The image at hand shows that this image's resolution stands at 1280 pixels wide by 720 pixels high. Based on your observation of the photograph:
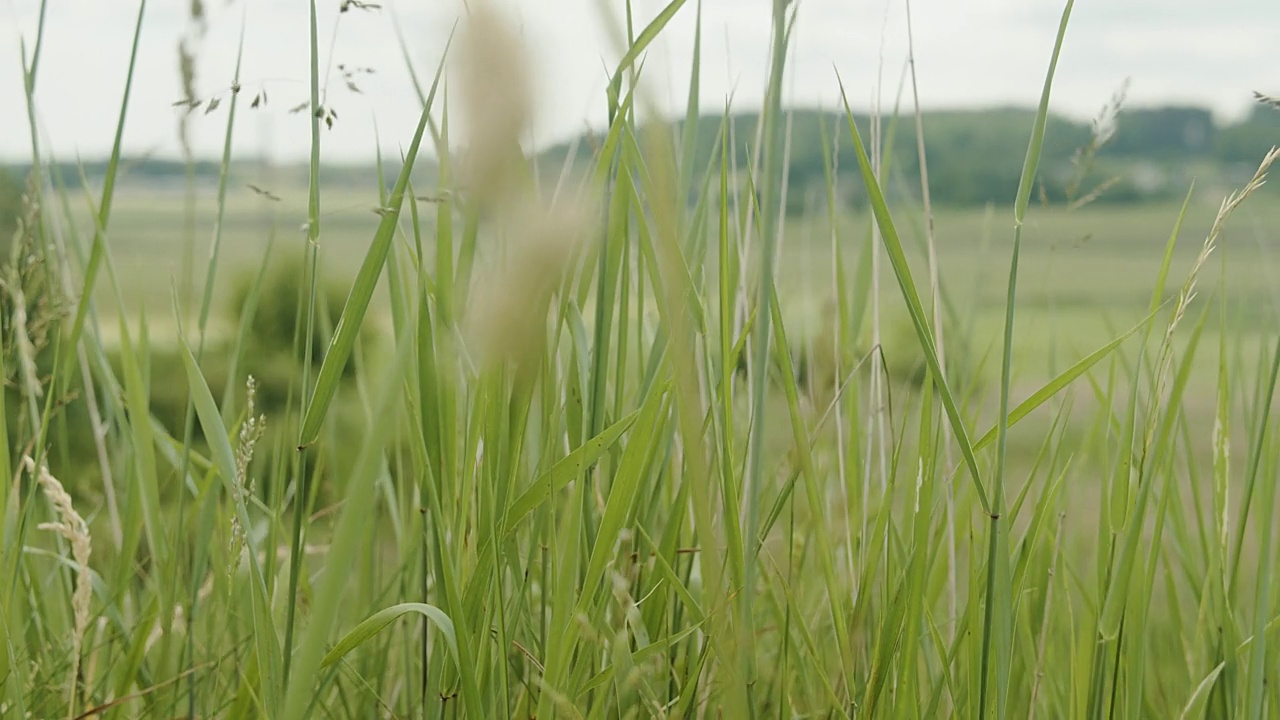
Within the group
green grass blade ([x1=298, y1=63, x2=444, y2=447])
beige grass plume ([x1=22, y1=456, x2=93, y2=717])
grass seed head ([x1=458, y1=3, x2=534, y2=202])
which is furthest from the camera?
beige grass plume ([x1=22, y1=456, x2=93, y2=717])

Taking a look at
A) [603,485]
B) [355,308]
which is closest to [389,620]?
[355,308]

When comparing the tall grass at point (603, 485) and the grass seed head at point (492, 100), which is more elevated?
the grass seed head at point (492, 100)

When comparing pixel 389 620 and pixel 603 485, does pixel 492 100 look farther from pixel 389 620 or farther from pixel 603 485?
pixel 603 485

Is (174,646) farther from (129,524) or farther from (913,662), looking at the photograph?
(913,662)

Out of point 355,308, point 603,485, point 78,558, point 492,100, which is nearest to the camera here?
point 492,100

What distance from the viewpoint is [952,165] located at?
18281 mm

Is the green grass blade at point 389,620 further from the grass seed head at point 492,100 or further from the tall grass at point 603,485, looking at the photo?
the grass seed head at point 492,100

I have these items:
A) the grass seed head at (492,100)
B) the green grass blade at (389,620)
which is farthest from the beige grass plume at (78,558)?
the grass seed head at (492,100)

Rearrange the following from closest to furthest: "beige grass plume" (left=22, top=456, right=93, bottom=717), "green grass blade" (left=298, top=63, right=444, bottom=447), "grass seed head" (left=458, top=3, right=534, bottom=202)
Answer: "grass seed head" (left=458, top=3, right=534, bottom=202) < "green grass blade" (left=298, top=63, right=444, bottom=447) < "beige grass plume" (left=22, top=456, right=93, bottom=717)

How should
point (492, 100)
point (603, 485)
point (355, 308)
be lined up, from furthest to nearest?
point (603, 485)
point (355, 308)
point (492, 100)

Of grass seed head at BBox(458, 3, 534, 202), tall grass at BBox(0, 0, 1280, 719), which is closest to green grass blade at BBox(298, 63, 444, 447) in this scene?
tall grass at BBox(0, 0, 1280, 719)

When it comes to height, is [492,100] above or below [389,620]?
above

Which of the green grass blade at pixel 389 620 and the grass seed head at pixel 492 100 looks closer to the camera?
the grass seed head at pixel 492 100

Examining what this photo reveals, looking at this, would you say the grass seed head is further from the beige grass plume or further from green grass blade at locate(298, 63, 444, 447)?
the beige grass plume
